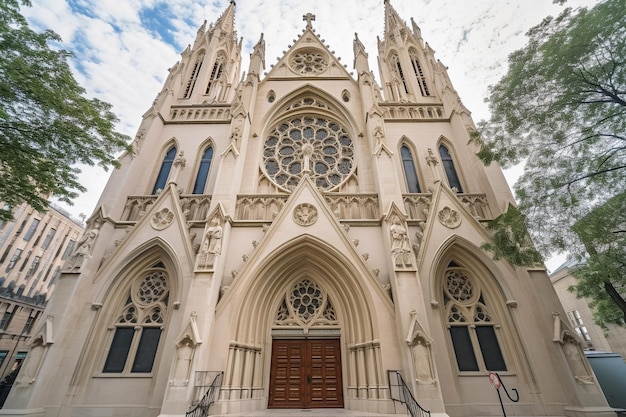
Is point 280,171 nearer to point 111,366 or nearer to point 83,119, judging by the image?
point 83,119

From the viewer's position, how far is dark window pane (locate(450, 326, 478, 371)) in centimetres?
804

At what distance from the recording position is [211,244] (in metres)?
8.66

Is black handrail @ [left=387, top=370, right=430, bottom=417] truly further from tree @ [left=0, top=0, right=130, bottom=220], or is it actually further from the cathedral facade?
tree @ [left=0, top=0, right=130, bottom=220]

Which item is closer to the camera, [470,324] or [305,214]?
[470,324]

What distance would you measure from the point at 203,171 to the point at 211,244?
16.0ft

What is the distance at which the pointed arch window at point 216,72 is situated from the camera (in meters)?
17.6

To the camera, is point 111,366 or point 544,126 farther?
point 111,366

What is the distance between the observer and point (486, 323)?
8516 millimetres

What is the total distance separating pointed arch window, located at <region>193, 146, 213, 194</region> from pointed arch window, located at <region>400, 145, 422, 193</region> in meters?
8.89

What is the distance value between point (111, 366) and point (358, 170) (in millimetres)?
11207

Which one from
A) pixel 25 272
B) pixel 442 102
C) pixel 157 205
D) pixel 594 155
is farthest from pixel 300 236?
pixel 25 272

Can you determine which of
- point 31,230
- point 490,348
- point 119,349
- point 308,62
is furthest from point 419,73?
point 31,230

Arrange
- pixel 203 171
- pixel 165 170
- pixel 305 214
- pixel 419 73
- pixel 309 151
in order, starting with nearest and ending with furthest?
pixel 305 214 → pixel 309 151 → pixel 203 171 → pixel 165 170 → pixel 419 73

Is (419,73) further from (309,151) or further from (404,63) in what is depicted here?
(309,151)
